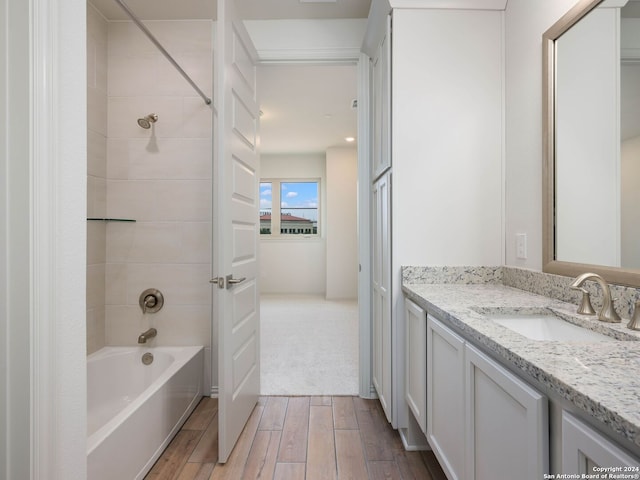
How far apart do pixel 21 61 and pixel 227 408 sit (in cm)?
154

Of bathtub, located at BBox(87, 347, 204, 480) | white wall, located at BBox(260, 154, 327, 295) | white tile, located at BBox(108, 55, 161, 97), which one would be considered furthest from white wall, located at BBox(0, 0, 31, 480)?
white wall, located at BBox(260, 154, 327, 295)

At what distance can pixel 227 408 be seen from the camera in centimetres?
163

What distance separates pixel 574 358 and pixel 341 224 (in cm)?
535

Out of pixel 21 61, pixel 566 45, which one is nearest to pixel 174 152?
pixel 21 61

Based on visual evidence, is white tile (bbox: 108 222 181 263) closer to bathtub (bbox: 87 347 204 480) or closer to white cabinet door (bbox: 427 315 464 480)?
bathtub (bbox: 87 347 204 480)

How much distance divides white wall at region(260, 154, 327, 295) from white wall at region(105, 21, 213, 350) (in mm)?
4131

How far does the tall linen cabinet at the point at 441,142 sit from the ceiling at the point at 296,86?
2.33 ft

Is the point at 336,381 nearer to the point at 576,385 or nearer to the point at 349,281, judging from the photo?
the point at 576,385

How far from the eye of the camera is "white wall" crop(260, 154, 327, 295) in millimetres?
6496

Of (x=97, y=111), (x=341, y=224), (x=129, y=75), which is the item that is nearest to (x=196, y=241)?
(x=97, y=111)

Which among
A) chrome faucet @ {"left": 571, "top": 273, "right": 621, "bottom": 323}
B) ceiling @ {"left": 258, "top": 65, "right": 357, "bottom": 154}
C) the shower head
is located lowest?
chrome faucet @ {"left": 571, "top": 273, "right": 621, "bottom": 323}

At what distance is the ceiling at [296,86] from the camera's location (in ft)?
7.30

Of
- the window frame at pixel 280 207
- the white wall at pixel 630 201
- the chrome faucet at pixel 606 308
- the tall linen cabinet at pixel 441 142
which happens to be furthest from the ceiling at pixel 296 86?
the chrome faucet at pixel 606 308

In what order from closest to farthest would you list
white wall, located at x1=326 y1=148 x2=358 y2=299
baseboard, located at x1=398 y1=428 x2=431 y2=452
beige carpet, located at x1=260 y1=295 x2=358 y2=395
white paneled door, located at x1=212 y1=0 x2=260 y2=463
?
white paneled door, located at x1=212 y1=0 x2=260 y2=463 < baseboard, located at x1=398 y1=428 x2=431 y2=452 < beige carpet, located at x1=260 y1=295 x2=358 y2=395 < white wall, located at x1=326 y1=148 x2=358 y2=299
